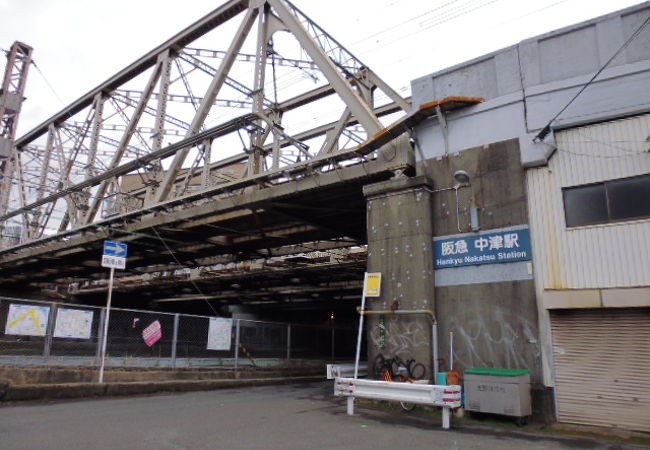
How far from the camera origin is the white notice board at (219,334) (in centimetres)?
1905

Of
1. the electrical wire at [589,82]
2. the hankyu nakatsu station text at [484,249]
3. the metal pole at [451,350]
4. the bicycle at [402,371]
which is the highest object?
the electrical wire at [589,82]

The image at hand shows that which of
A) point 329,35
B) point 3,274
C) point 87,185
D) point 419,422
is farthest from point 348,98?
point 3,274

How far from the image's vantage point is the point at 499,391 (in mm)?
9672

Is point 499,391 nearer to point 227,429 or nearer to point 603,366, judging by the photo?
point 603,366

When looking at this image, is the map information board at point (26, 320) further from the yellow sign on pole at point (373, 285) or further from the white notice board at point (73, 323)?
the yellow sign on pole at point (373, 285)

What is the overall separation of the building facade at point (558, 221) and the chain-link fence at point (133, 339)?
10589mm

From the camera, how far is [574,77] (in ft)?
36.4

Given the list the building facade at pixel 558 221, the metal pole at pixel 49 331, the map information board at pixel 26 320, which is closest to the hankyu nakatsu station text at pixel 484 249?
the building facade at pixel 558 221

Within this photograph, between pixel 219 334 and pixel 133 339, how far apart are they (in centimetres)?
329

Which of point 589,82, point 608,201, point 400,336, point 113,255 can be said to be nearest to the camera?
point 608,201

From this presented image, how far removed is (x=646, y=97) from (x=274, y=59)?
14.7 m

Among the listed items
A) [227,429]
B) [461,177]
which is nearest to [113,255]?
[227,429]

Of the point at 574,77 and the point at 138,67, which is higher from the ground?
the point at 138,67

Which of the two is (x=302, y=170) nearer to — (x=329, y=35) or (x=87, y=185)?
(x=329, y=35)
